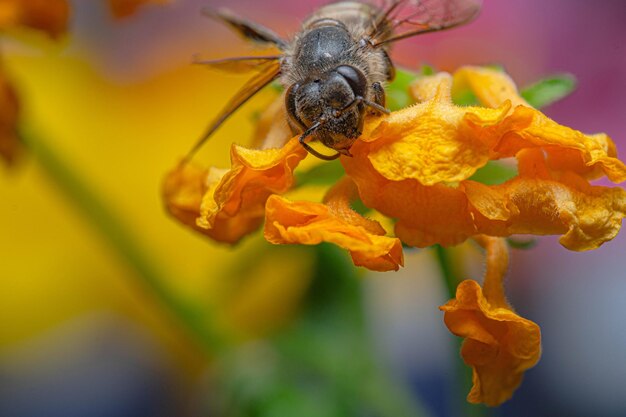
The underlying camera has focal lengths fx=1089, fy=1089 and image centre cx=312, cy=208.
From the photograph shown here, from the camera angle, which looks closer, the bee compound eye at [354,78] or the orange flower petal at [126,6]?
the bee compound eye at [354,78]

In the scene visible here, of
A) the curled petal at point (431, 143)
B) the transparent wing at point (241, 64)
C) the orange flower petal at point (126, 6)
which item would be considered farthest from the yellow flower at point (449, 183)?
the orange flower petal at point (126, 6)

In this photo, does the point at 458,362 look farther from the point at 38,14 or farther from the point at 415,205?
the point at 38,14

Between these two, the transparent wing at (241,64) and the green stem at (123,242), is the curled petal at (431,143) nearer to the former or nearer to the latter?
the transparent wing at (241,64)

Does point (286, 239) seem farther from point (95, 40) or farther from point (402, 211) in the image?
point (95, 40)

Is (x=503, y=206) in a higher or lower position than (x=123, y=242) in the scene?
lower

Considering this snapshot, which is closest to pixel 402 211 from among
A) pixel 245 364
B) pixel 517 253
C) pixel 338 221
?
pixel 338 221

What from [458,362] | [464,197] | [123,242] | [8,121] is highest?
[8,121]

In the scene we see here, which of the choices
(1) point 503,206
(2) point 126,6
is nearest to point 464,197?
(1) point 503,206
